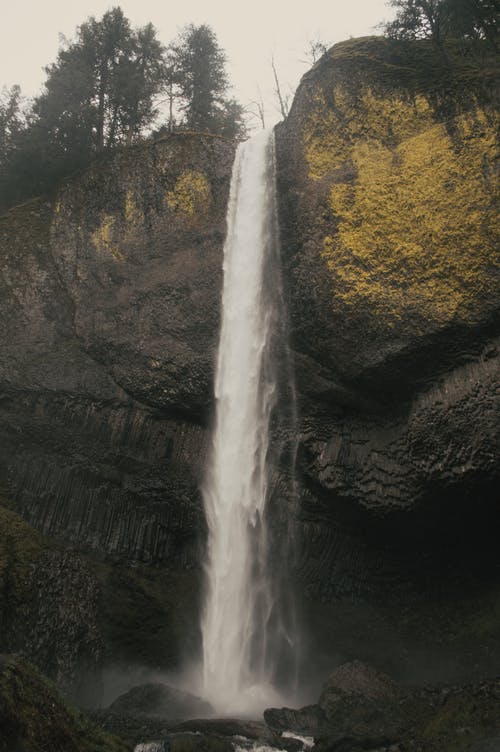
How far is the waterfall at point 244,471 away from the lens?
38.1 ft

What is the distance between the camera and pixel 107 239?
15703 mm

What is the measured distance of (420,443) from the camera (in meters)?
11.2

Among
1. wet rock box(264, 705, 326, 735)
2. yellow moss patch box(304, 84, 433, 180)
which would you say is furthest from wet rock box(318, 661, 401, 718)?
yellow moss patch box(304, 84, 433, 180)

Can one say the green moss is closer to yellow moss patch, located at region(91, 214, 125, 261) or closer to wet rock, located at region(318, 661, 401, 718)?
wet rock, located at region(318, 661, 401, 718)

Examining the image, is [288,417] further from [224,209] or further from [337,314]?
[224,209]

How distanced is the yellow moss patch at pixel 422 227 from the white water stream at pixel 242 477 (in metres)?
2.22

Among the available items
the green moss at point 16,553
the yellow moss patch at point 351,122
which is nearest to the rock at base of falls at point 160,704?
the green moss at point 16,553

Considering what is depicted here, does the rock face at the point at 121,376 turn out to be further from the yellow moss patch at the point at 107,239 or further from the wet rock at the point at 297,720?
the wet rock at the point at 297,720

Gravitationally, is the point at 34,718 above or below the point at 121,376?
below

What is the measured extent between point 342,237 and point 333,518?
6466 mm

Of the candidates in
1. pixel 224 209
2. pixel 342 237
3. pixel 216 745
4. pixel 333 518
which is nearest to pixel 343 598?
pixel 333 518

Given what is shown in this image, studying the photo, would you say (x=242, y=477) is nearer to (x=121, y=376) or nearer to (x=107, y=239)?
(x=121, y=376)

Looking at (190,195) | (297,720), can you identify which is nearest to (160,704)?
(297,720)

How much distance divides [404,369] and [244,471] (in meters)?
4.32
